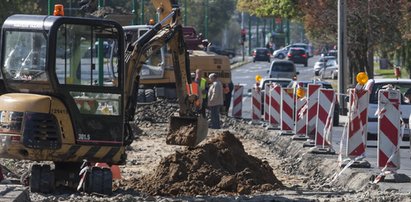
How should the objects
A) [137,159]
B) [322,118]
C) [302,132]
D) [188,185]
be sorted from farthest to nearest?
[302,132]
[137,159]
[322,118]
[188,185]

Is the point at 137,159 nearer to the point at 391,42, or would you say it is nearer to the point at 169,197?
the point at 169,197

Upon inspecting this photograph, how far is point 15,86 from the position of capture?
16.3 meters

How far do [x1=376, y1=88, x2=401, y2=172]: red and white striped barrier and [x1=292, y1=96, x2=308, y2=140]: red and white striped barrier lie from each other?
7.88 metres

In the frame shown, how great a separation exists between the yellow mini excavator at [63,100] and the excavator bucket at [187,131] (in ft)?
5.63

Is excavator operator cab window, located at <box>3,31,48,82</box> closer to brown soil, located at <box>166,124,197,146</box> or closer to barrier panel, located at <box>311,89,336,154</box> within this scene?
brown soil, located at <box>166,124,197,146</box>

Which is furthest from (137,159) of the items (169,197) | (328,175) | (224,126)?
(224,126)

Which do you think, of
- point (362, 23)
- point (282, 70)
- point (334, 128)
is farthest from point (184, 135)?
point (282, 70)

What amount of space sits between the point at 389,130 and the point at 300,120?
8.43 m

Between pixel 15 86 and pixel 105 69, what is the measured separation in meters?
1.83

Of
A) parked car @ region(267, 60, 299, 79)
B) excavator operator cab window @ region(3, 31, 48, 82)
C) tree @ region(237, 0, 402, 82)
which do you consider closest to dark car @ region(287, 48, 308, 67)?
parked car @ region(267, 60, 299, 79)

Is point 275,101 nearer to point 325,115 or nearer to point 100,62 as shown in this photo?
point 325,115

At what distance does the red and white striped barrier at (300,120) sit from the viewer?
25.0m

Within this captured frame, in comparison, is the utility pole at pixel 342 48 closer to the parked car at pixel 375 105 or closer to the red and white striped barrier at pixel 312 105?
the parked car at pixel 375 105

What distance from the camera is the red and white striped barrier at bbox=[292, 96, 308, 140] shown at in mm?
24984
